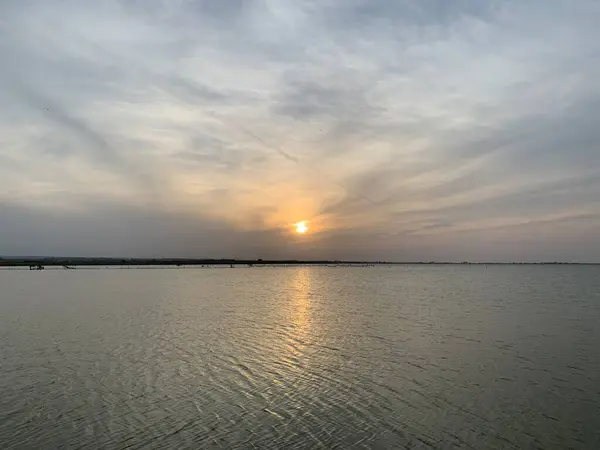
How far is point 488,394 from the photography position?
19078mm

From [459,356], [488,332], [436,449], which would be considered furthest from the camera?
[488,332]

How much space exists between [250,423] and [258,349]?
1238cm

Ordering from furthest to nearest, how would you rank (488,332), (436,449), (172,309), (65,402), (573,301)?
(573,301) < (172,309) < (488,332) < (65,402) < (436,449)

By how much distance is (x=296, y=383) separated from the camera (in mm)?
20125

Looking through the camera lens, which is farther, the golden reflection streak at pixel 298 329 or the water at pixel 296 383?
the golden reflection streak at pixel 298 329

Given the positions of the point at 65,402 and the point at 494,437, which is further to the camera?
the point at 65,402

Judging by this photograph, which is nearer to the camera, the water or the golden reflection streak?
the water

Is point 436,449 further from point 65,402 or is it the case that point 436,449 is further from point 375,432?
point 65,402

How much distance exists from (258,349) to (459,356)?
1233 centimetres

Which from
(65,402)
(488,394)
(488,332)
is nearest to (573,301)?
(488,332)

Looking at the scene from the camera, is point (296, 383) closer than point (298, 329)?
Yes

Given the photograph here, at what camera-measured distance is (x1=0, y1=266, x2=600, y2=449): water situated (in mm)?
14367

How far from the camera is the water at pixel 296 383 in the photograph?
14.4 meters

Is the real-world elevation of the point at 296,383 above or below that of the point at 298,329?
below
